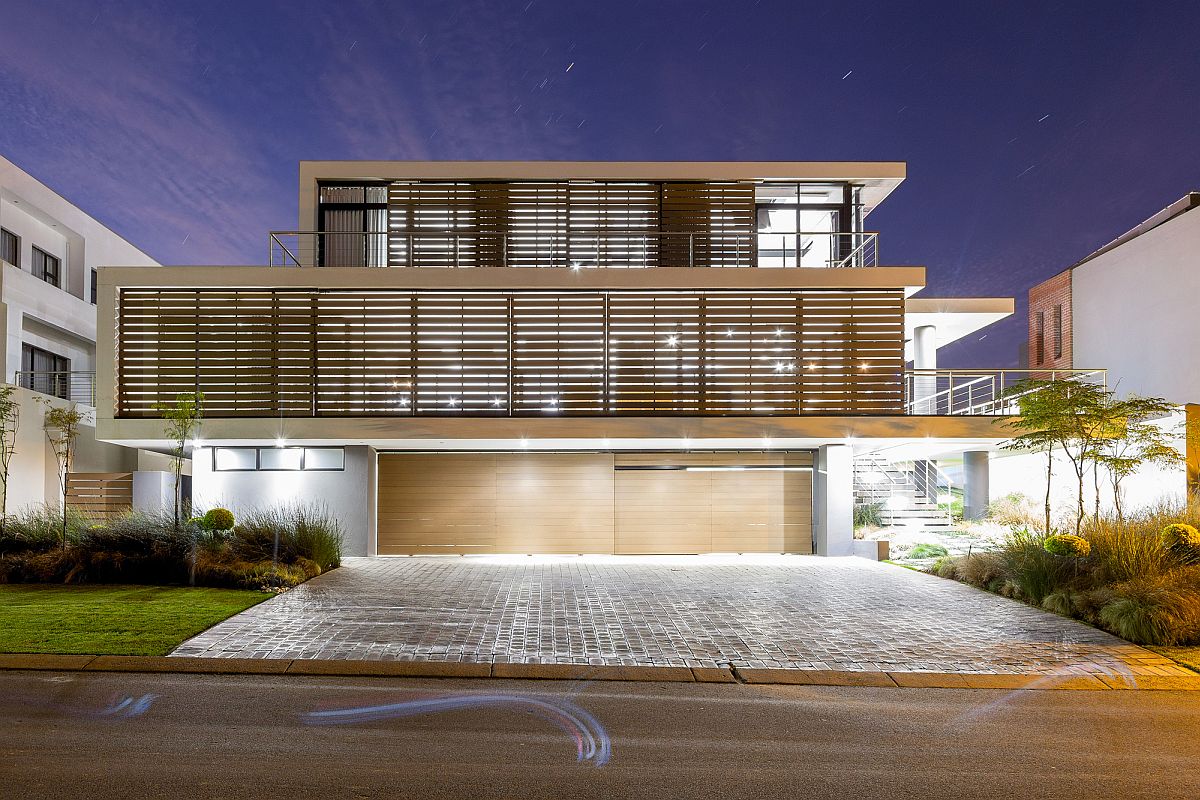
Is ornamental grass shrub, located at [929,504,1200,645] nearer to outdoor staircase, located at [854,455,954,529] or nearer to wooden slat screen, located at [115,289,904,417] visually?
wooden slat screen, located at [115,289,904,417]

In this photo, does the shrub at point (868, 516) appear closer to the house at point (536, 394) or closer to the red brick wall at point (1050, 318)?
the house at point (536, 394)

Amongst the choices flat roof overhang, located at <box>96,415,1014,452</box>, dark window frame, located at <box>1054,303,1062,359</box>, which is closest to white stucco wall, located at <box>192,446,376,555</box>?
flat roof overhang, located at <box>96,415,1014,452</box>

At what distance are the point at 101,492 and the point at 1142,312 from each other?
28609mm

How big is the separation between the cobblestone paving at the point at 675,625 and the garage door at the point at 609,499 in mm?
3377

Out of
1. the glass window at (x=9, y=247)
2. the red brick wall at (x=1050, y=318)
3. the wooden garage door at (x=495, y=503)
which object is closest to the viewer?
the wooden garage door at (x=495, y=503)

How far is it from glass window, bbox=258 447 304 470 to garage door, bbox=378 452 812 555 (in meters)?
1.72

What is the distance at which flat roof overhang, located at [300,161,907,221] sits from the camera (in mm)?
16172

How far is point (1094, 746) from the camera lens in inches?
189

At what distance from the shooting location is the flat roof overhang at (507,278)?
1426 centimetres

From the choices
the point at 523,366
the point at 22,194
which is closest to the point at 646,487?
the point at 523,366

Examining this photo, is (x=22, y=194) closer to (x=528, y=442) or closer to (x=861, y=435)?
(x=528, y=442)

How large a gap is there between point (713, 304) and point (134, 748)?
1219 cm

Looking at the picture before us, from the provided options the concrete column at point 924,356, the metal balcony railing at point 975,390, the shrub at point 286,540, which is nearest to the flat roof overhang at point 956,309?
the concrete column at point 924,356

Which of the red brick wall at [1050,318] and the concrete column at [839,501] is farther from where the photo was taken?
the red brick wall at [1050,318]
